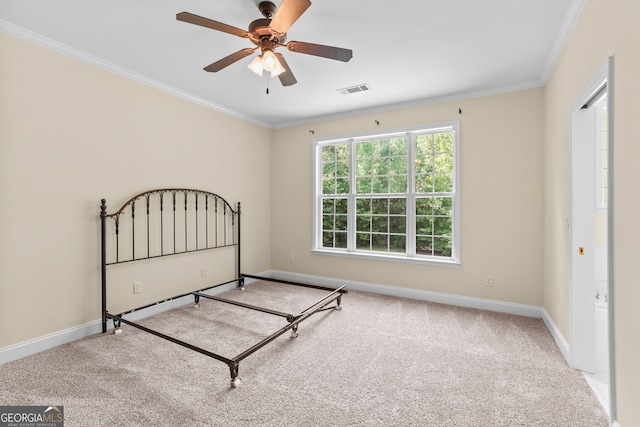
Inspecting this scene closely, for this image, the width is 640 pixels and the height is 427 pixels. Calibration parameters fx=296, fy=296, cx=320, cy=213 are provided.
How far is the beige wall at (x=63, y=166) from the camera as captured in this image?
236 cm

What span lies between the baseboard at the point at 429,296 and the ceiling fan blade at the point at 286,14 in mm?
3393

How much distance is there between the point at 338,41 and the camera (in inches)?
100.0

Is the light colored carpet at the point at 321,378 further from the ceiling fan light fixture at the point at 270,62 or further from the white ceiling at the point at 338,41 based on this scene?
the white ceiling at the point at 338,41

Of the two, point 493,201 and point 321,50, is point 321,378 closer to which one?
point 321,50

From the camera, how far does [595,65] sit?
1.81 meters

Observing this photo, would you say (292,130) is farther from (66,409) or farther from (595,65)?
(66,409)

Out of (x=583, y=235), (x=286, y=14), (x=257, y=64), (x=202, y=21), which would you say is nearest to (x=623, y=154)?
(x=583, y=235)

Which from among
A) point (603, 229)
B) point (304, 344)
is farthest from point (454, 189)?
point (304, 344)

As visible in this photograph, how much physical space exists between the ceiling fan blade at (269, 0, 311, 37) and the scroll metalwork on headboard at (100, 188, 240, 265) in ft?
7.59

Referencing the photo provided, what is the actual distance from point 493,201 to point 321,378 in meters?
2.83

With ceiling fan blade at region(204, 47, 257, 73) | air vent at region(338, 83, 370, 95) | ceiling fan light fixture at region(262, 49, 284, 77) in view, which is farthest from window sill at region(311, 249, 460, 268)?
ceiling fan blade at region(204, 47, 257, 73)

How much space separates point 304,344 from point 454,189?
8.61 feet

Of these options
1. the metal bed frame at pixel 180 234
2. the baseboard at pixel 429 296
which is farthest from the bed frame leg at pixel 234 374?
the baseboard at pixel 429 296

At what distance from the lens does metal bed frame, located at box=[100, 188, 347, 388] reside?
2.89 meters
